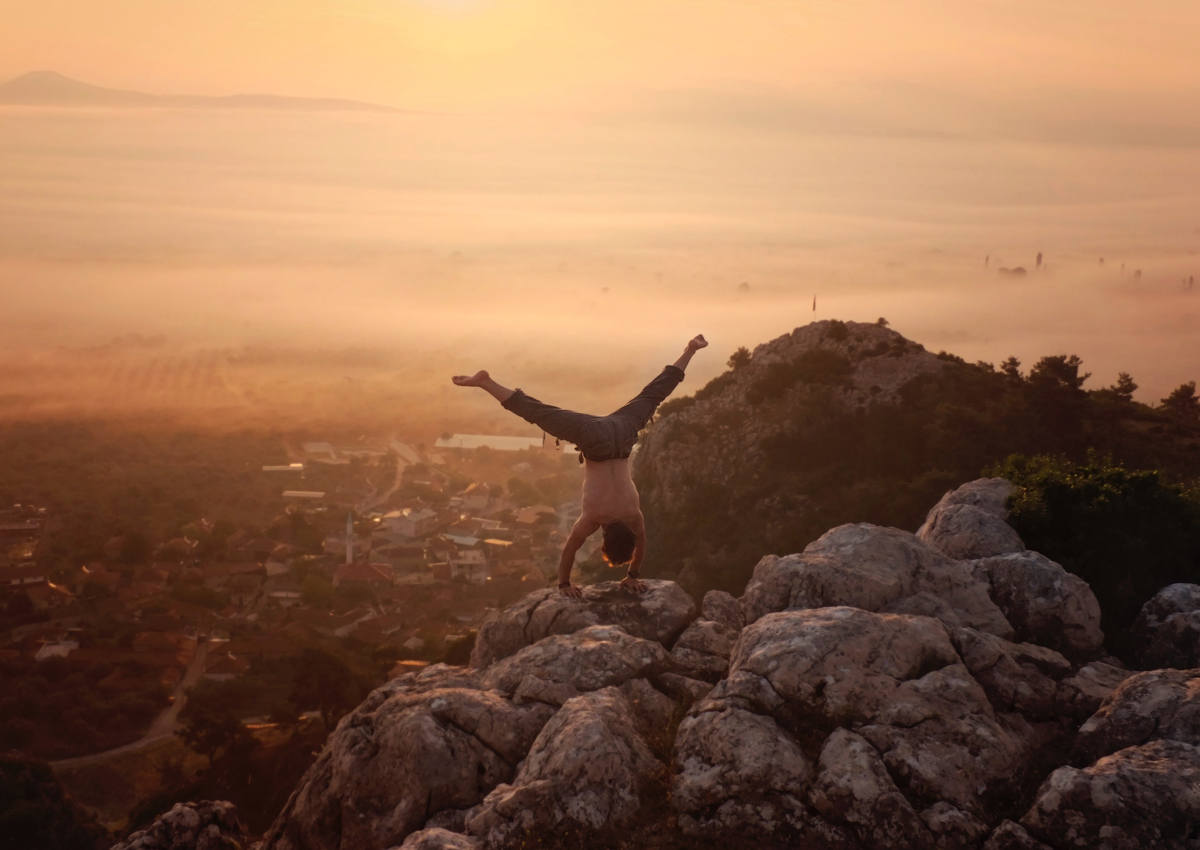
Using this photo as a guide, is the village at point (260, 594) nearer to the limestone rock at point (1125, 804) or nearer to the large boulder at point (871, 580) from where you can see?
the large boulder at point (871, 580)

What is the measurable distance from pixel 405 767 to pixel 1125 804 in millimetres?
8843

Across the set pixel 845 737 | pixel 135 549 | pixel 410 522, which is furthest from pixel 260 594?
pixel 845 737

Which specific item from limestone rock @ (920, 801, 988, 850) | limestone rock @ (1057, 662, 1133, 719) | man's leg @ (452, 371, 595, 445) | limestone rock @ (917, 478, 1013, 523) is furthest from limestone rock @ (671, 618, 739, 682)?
limestone rock @ (917, 478, 1013, 523)

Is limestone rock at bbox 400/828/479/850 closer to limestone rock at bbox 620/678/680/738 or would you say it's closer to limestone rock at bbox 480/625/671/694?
limestone rock at bbox 620/678/680/738

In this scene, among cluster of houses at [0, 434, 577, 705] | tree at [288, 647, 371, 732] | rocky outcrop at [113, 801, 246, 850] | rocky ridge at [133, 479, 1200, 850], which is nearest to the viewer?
rocky ridge at [133, 479, 1200, 850]

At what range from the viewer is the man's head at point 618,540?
14.8 meters

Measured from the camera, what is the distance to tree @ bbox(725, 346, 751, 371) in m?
62.1

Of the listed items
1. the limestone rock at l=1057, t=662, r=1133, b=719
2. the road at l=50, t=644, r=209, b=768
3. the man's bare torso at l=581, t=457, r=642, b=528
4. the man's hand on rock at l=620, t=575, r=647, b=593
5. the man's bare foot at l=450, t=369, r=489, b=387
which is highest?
the man's bare foot at l=450, t=369, r=489, b=387

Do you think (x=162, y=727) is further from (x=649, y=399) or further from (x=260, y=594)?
(x=649, y=399)

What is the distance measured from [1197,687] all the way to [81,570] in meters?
90.0

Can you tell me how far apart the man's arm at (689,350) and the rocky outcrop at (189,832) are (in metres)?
10.5

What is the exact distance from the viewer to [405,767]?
12391mm

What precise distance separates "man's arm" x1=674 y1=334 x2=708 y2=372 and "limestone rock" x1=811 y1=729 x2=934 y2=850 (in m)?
7.66

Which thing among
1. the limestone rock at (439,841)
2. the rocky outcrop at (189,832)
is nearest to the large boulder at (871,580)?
the limestone rock at (439,841)
